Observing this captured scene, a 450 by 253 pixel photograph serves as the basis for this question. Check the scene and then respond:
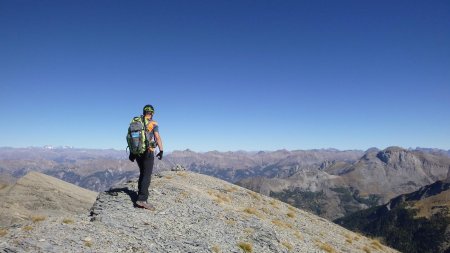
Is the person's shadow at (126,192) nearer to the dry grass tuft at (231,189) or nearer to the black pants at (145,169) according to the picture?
the black pants at (145,169)

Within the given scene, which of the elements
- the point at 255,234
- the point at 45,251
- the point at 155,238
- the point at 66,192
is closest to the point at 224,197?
the point at 255,234

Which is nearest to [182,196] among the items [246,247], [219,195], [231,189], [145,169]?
[145,169]

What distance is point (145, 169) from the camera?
2020cm

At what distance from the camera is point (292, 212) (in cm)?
3164

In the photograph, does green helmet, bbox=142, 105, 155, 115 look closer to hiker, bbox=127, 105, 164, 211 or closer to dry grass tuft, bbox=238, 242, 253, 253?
hiker, bbox=127, 105, 164, 211

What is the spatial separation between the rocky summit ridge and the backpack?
352 cm

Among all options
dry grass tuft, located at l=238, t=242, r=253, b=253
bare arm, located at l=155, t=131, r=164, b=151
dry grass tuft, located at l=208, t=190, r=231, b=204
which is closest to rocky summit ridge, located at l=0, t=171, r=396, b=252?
dry grass tuft, located at l=238, t=242, r=253, b=253

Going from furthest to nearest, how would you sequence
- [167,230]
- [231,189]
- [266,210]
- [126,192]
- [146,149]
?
1. [231,189]
2. [266,210]
3. [126,192]
4. [146,149]
5. [167,230]

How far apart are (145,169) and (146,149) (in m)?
1.20

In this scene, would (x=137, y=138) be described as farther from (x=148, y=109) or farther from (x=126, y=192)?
(x=126, y=192)

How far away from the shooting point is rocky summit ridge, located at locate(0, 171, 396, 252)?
51.1ft

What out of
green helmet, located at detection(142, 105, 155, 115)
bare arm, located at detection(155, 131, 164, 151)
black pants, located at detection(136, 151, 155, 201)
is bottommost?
black pants, located at detection(136, 151, 155, 201)

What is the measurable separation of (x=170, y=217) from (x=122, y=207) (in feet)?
9.55

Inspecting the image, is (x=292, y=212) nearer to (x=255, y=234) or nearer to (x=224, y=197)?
(x=224, y=197)
